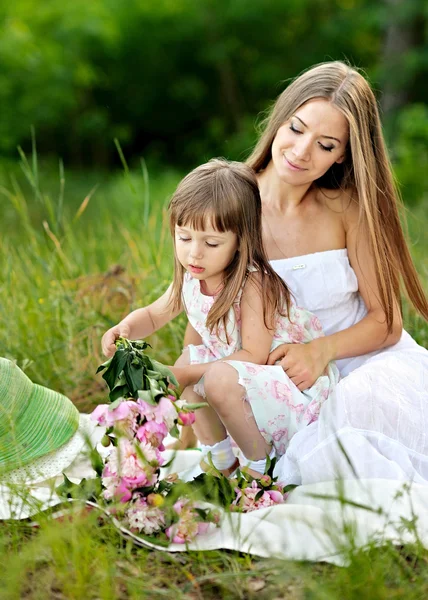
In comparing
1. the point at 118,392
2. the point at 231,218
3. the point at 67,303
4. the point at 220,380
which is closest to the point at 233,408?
the point at 220,380

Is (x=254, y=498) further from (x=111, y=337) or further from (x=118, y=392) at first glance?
(x=111, y=337)

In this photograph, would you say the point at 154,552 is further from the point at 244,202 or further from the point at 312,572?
the point at 244,202

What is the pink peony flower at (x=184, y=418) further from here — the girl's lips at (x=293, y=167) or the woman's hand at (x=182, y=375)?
the girl's lips at (x=293, y=167)

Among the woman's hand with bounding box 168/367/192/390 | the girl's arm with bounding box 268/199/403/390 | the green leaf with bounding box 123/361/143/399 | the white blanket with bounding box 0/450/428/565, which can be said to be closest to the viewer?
the white blanket with bounding box 0/450/428/565

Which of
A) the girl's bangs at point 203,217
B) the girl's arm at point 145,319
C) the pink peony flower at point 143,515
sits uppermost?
the girl's bangs at point 203,217

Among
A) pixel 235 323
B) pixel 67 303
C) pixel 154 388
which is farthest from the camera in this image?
pixel 67 303

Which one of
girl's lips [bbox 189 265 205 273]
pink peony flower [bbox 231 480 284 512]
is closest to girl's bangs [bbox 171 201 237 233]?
girl's lips [bbox 189 265 205 273]

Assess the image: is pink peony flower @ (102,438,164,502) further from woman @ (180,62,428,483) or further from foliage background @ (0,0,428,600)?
woman @ (180,62,428,483)

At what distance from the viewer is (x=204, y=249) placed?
2379 millimetres

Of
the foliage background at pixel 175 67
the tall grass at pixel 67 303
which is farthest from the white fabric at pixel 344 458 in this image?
the foliage background at pixel 175 67

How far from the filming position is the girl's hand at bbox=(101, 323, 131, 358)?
2.49 m

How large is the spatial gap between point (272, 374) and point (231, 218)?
1.59ft

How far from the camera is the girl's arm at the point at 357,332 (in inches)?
101

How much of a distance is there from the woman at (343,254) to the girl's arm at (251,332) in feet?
0.30
